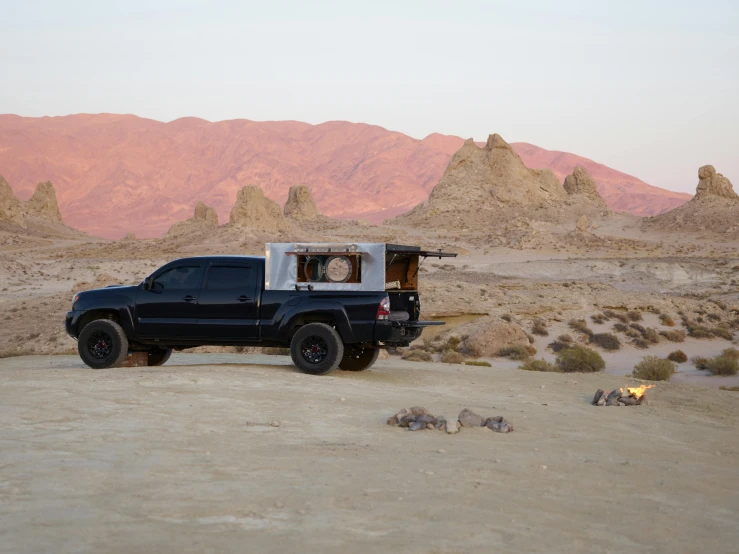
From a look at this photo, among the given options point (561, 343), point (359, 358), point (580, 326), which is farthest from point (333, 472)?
point (580, 326)

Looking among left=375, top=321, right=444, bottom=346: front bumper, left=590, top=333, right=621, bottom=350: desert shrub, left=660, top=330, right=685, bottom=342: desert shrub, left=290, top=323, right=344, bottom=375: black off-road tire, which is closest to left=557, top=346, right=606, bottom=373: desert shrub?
left=590, top=333, right=621, bottom=350: desert shrub

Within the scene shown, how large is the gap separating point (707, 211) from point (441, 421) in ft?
369

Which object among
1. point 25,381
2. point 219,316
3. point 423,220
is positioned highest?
point 423,220

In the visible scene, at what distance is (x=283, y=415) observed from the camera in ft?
33.1

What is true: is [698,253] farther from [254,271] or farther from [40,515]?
[40,515]

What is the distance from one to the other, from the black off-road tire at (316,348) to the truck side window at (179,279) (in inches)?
79.2

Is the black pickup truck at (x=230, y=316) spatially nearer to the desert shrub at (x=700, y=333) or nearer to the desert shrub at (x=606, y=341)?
the desert shrub at (x=606, y=341)

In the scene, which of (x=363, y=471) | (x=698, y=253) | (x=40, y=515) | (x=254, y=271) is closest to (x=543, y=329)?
(x=254, y=271)

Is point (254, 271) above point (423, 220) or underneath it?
underneath

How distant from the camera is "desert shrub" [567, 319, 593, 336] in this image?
Answer: 99.8ft

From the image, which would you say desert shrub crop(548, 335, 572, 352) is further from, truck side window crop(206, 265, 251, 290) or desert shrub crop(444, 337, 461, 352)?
truck side window crop(206, 265, 251, 290)

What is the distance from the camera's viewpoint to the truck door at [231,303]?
14008 millimetres

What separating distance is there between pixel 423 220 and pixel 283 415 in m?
118

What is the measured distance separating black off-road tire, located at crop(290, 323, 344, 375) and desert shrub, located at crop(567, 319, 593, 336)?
1815 centimetres
